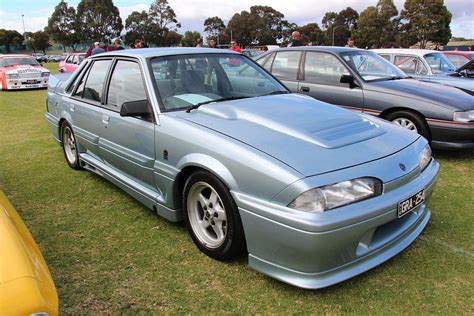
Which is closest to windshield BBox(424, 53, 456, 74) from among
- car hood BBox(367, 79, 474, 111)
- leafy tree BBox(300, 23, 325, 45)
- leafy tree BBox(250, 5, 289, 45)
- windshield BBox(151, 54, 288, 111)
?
car hood BBox(367, 79, 474, 111)

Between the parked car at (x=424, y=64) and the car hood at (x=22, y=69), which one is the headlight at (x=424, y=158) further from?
the car hood at (x=22, y=69)

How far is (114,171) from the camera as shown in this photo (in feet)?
12.7

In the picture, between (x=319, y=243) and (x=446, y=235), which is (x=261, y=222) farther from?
(x=446, y=235)

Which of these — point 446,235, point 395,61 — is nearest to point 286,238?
point 446,235

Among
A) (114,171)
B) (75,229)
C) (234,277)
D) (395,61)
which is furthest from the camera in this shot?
(395,61)

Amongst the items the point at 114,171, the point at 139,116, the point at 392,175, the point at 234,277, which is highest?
the point at 139,116

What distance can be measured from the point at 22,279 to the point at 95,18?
286ft

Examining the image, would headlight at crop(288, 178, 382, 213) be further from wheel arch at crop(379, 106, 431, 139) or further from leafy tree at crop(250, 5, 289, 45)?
leafy tree at crop(250, 5, 289, 45)

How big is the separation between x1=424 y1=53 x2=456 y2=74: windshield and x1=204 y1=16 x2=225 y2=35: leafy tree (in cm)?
9689

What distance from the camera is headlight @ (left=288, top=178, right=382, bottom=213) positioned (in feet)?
7.29

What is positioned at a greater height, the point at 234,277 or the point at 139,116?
A: the point at 139,116

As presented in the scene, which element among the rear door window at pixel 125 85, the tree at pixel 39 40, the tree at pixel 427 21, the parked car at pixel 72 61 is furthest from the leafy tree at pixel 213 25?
the rear door window at pixel 125 85

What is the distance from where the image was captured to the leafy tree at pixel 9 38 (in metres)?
83.7

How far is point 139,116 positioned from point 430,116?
12.3 ft
